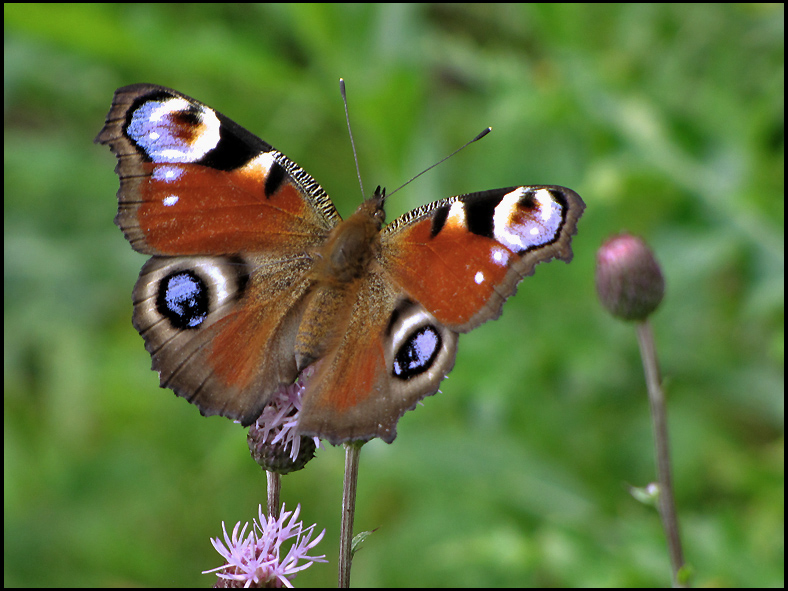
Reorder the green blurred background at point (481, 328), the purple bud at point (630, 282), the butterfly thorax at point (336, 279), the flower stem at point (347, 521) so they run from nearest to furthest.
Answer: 1. the flower stem at point (347, 521)
2. the butterfly thorax at point (336, 279)
3. the purple bud at point (630, 282)
4. the green blurred background at point (481, 328)

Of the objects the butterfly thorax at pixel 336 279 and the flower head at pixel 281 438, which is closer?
the flower head at pixel 281 438

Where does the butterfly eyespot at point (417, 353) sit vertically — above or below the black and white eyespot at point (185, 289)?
below

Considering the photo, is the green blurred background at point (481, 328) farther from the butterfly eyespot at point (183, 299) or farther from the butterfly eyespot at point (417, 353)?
the butterfly eyespot at point (183, 299)

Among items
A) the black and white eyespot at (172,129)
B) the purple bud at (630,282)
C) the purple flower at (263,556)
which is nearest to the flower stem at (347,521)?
the purple flower at (263,556)

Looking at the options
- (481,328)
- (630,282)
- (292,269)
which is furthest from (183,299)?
(481,328)

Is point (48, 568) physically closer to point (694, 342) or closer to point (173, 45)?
point (173, 45)

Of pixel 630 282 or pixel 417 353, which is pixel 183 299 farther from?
pixel 630 282
